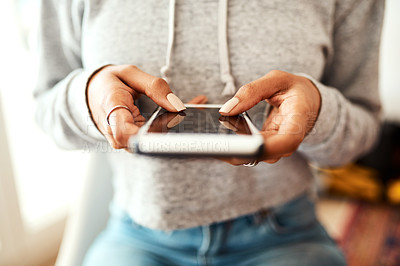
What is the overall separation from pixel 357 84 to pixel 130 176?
437 mm

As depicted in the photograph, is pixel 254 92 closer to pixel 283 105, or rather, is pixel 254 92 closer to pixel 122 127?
pixel 283 105

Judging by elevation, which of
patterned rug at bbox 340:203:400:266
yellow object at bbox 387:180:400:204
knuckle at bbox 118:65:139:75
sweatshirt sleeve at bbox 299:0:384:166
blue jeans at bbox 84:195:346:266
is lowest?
patterned rug at bbox 340:203:400:266

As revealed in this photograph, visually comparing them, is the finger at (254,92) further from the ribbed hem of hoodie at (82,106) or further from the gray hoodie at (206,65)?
the ribbed hem of hoodie at (82,106)

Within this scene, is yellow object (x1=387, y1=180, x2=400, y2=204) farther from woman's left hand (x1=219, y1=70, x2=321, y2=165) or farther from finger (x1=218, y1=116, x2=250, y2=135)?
finger (x1=218, y1=116, x2=250, y2=135)

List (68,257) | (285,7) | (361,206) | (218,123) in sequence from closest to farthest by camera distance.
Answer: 1. (218,123)
2. (285,7)
3. (68,257)
4. (361,206)

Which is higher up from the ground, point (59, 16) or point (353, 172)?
point (59, 16)

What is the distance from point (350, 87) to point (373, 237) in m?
0.86

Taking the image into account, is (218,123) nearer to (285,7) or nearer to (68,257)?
(285,7)

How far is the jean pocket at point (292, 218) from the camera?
557 millimetres

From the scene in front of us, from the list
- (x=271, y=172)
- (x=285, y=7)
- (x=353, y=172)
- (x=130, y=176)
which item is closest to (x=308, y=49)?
(x=285, y=7)

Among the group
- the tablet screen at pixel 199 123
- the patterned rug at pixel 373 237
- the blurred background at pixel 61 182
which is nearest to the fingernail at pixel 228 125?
the tablet screen at pixel 199 123

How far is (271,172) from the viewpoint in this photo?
0.56m

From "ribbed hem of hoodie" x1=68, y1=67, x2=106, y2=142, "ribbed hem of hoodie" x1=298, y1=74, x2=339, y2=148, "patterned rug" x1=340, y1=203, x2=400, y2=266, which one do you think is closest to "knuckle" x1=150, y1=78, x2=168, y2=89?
"ribbed hem of hoodie" x1=68, y1=67, x2=106, y2=142

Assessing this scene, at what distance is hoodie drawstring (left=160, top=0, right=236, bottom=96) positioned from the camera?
470 millimetres
